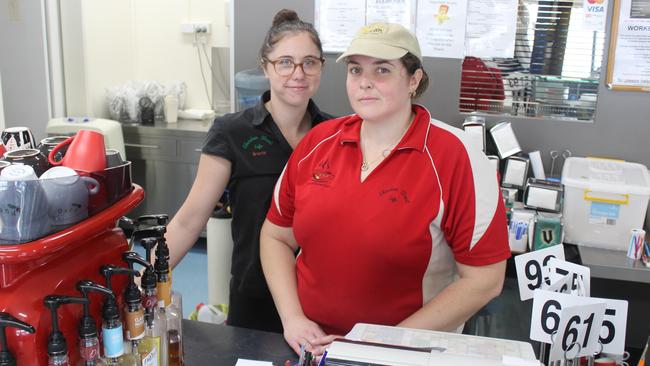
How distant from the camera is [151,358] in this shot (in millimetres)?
1205

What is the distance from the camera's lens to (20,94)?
14.2 feet

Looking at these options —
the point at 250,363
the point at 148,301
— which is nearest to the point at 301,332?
the point at 250,363

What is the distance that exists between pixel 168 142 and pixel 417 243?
3107 mm

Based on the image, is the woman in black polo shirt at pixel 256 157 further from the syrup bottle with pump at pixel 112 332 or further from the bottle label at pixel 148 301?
the syrup bottle with pump at pixel 112 332

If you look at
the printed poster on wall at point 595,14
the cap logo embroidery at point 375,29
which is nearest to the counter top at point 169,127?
the printed poster on wall at point 595,14

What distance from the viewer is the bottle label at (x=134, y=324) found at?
3.77ft

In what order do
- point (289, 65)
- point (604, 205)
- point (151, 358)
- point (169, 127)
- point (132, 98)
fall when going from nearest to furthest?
1. point (151, 358)
2. point (289, 65)
3. point (604, 205)
4. point (169, 127)
5. point (132, 98)

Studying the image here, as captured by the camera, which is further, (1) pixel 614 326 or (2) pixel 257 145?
(2) pixel 257 145

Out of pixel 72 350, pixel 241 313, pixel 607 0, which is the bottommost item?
pixel 241 313

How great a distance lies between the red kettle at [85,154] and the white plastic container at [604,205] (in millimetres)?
2026

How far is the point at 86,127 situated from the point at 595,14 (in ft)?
9.96

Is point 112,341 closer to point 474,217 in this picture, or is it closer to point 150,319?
point 150,319

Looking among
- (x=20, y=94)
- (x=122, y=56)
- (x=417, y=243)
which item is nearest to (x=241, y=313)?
(x=417, y=243)

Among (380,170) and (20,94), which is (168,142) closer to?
(20,94)
